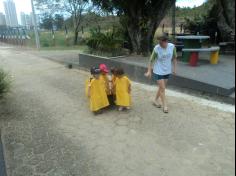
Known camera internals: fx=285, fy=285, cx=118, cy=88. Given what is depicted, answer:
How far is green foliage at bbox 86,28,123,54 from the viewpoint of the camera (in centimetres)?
961

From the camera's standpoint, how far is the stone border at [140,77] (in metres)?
5.70

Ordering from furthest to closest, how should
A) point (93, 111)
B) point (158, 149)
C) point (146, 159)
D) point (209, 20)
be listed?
point (209, 20) < point (93, 111) < point (158, 149) < point (146, 159)

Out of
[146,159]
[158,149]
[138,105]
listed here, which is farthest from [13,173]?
[138,105]

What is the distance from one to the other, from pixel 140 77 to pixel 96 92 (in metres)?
2.70

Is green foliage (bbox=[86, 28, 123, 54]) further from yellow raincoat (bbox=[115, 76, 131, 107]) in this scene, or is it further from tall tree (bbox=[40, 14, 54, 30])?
tall tree (bbox=[40, 14, 54, 30])

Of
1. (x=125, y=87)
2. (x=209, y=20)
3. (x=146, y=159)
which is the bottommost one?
(x=146, y=159)

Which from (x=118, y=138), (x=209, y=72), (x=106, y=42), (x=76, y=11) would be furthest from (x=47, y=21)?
(x=118, y=138)

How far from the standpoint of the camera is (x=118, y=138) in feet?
14.2

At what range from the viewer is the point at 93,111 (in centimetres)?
536

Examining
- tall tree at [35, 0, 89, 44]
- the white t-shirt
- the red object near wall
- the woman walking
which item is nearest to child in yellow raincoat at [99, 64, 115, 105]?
the woman walking

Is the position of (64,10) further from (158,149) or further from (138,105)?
(158,149)

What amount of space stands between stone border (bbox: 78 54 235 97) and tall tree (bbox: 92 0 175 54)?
1.50m

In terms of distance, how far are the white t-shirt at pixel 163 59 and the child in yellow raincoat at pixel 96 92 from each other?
1.07 m

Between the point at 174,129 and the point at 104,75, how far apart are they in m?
1.73
